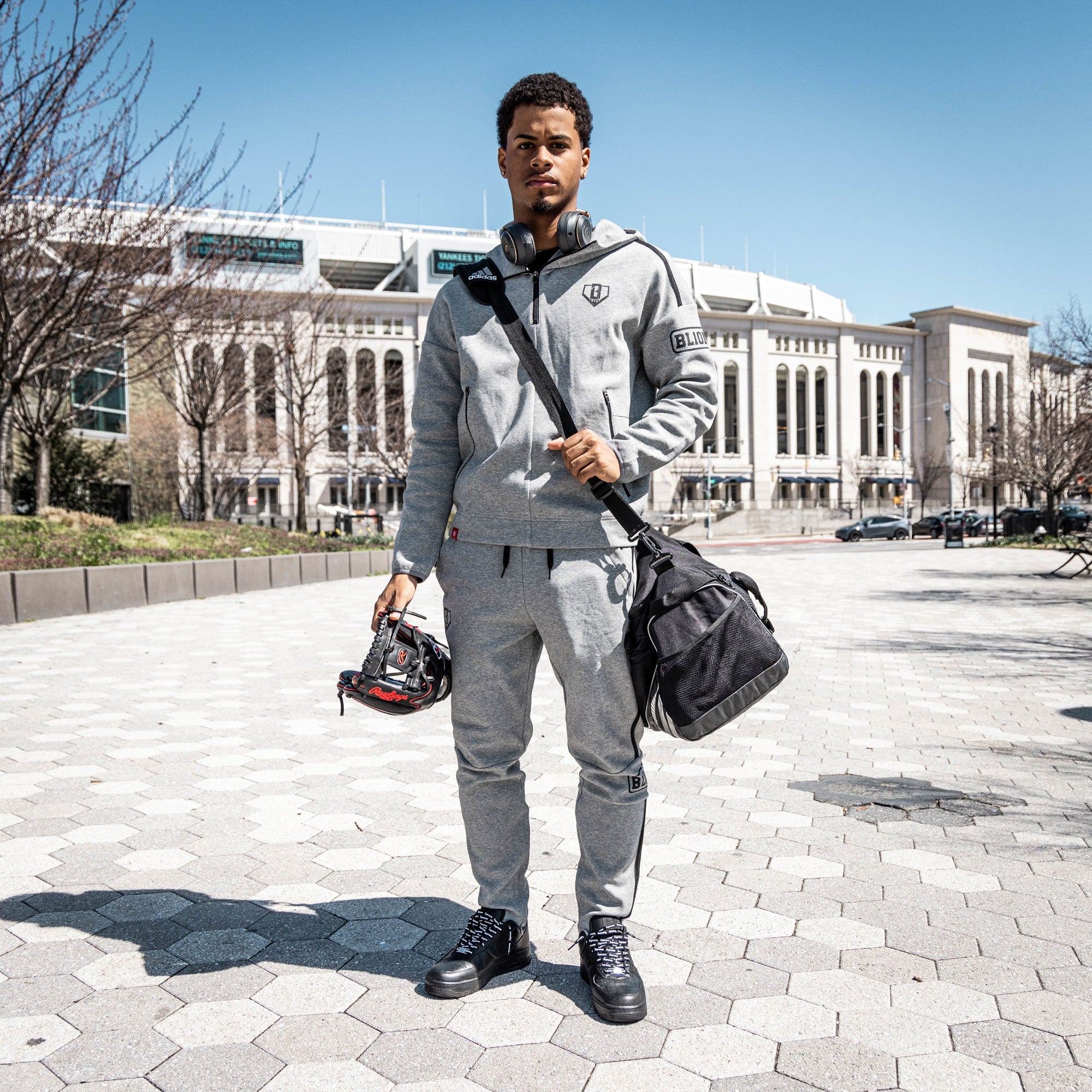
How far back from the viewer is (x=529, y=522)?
242 cm

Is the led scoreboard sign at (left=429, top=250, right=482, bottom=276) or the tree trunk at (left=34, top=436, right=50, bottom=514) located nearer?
the tree trunk at (left=34, top=436, right=50, bottom=514)

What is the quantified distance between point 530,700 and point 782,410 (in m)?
84.7

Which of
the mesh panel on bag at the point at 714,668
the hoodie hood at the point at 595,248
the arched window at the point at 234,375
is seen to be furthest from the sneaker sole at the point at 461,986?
the arched window at the point at 234,375

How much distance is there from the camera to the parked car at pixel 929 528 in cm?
4791

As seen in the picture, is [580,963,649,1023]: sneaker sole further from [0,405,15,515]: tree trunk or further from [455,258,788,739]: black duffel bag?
[0,405,15,515]: tree trunk

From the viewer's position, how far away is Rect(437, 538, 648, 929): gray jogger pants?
2.39m

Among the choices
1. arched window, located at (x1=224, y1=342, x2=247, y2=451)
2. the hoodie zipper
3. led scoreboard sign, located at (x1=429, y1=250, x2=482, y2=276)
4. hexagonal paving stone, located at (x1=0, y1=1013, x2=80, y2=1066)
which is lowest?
hexagonal paving stone, located at (x1=0, y1=1013, x2=80, y2=1066)

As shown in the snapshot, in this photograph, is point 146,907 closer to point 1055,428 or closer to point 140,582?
point 140,582

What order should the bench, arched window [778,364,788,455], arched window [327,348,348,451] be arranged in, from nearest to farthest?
the bench < arched window [327,348,348,451] < arched window [778,364,788,455]

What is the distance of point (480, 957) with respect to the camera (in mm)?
2523

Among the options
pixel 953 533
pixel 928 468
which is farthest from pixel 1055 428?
pixel 928 468

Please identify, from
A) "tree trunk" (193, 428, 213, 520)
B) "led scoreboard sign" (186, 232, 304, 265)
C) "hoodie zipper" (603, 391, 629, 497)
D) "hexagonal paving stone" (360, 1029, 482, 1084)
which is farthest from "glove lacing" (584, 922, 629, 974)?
"tree trunk" (193, 428, 213, 520)

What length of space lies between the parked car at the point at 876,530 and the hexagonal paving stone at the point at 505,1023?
45656 mm

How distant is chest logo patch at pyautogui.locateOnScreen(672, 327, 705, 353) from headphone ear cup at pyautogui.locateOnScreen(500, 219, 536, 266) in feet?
1.39
